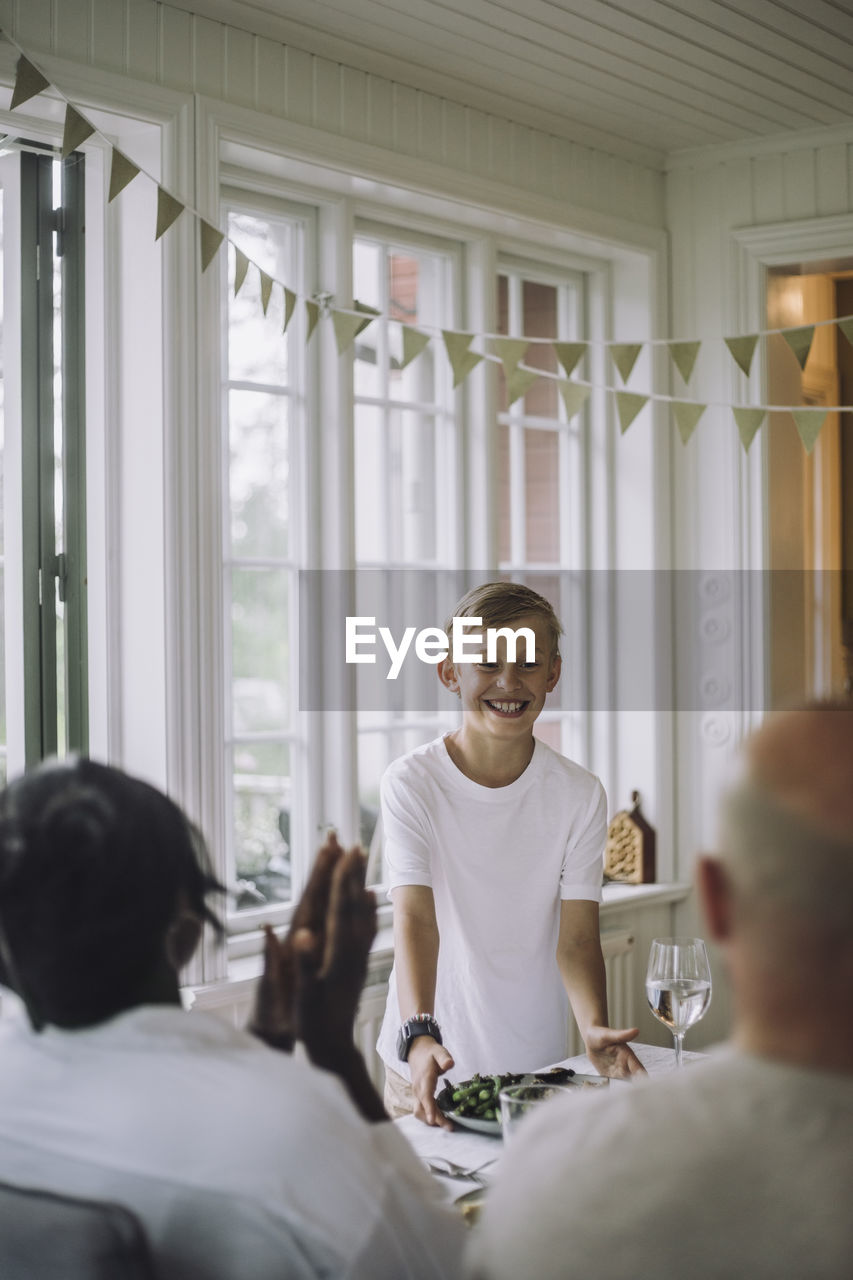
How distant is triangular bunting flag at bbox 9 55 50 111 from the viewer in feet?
7.25

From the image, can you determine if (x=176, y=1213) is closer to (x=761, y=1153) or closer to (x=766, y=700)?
(x=761, y=1153)

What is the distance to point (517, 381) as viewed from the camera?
3.02 m

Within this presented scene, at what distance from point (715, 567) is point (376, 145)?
152 centimetres

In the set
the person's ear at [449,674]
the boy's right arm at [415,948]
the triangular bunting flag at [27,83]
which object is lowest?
the boy's right arm at [415,948]

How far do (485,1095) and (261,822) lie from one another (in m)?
1.51

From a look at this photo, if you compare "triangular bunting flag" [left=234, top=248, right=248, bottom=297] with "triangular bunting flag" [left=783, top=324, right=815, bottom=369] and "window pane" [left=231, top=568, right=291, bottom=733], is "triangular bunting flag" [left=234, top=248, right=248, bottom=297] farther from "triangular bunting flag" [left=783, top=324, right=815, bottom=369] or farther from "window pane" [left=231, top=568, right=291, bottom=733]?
"triangular bunting flag" [left=783, top=324, right=815, bottom=369]

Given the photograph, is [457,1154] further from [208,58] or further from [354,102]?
[354,102]

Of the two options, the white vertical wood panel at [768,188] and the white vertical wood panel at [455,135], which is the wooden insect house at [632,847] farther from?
the white vertical wood panel at [455,135]

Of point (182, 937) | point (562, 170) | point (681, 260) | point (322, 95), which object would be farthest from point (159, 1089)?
point (681, 260)

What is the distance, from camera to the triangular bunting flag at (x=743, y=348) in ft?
9.65

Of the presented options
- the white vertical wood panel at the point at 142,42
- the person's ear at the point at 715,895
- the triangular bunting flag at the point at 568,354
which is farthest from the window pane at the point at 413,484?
the person's ear at the point at 715,895

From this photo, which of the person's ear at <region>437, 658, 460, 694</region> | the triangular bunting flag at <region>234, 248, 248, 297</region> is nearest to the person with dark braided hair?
the person's ear at <region>437, 658, 460, 694</region>

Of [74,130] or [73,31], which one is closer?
[74,130]

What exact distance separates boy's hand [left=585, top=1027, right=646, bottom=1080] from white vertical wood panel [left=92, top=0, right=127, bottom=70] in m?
2.08
